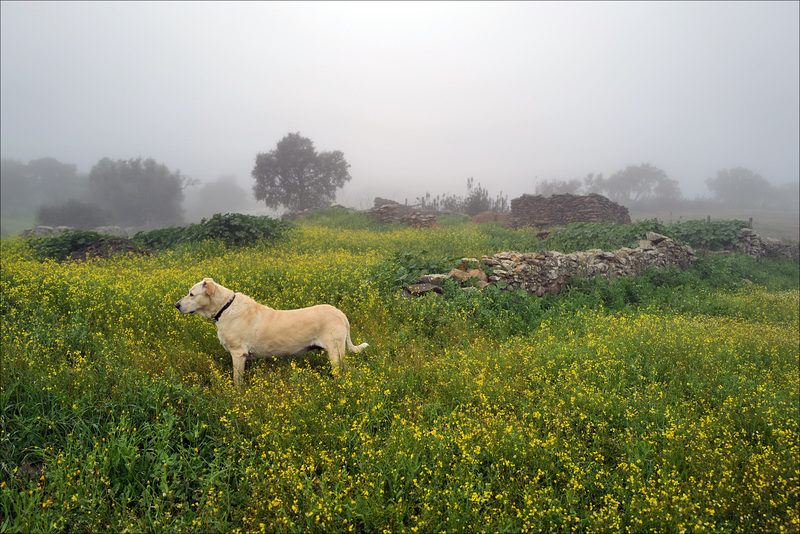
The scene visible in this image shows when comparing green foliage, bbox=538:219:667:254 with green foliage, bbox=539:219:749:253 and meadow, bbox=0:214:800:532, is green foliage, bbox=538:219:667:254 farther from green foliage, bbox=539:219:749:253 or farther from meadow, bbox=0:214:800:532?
meadow, bbox=0:214:800:532

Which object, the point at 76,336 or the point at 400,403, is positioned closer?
the point at 400,403

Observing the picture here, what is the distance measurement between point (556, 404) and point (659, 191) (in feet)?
274

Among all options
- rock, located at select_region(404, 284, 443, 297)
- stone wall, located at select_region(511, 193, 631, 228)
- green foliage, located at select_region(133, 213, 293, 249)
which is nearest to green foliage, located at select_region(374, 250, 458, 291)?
rock, located at select_region(404, 284, 443, 297)

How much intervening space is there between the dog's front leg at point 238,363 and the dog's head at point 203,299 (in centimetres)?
62

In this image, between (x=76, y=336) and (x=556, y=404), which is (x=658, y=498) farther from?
(x=76, y=336)

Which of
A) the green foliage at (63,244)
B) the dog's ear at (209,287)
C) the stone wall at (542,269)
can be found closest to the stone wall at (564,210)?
the stone wall at (542,269)

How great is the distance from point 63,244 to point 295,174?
29106 mm

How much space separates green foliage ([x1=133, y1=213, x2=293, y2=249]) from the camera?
12.7 meters

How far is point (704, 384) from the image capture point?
14.6 ft

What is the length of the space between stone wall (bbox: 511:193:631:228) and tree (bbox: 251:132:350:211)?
22.9m

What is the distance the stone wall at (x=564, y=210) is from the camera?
23.4 meters

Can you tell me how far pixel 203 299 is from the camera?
169 inches

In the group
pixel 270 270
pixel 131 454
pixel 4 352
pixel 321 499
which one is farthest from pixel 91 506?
pixel 270 270

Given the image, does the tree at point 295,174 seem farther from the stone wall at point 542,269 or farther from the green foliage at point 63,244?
the stone wall at point 542,269
